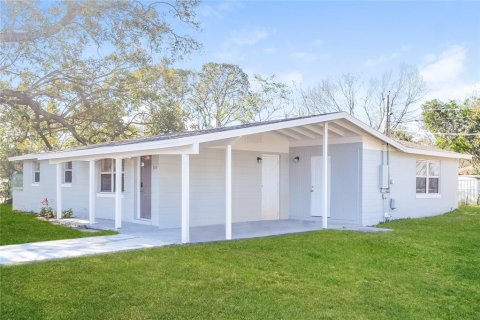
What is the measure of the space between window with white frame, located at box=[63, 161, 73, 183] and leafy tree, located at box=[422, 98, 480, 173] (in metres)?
23.0

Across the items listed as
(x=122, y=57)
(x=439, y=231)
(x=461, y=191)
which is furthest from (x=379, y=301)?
(x=461, y=191)

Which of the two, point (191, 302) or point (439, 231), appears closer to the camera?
point (191, 302)

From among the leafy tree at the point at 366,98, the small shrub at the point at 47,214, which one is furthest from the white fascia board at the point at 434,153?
the leafy tree at the point at 366,98

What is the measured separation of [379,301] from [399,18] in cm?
1191

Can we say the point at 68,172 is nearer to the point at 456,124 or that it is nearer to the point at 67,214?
the point at 67,214

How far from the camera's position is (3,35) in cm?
1336

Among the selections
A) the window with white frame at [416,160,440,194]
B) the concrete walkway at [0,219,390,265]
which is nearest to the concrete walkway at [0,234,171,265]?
the concrete walkway at [0,219,390,265]

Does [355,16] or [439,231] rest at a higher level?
[355,16]

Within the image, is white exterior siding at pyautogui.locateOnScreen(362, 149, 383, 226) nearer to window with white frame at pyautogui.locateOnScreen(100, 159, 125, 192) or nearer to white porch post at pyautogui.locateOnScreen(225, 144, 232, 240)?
white porch post at pyautogui.locateOnScreen(225, 144, 232, 240)

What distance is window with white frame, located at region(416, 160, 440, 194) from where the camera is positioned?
48.4 ft

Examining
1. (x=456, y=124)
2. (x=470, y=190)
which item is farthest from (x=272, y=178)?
(x=456, y=124)

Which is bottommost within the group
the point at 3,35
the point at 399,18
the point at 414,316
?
the point at 414,316

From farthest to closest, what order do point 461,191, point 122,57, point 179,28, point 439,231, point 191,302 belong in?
1. point 461,191
2. point 122,57
3. point 179,28
4. point 439,231
5. point 191,302

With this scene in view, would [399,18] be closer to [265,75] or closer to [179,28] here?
[179,28]
